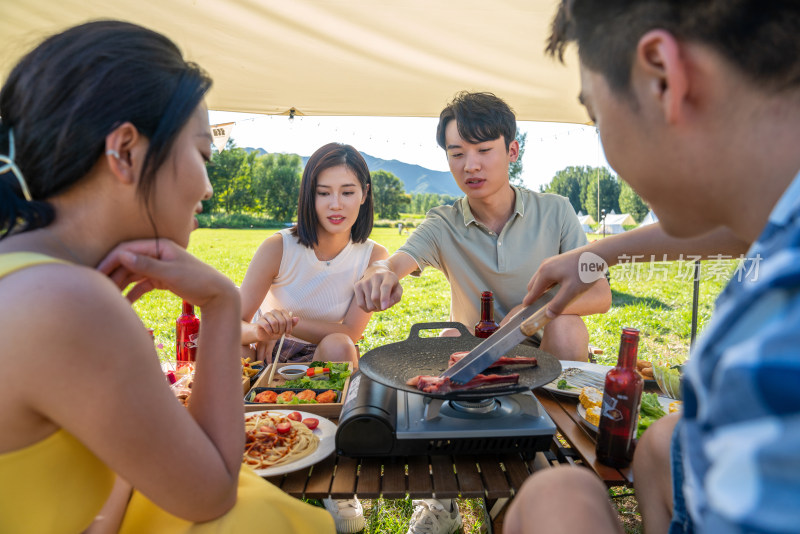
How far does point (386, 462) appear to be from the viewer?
63.8 inches

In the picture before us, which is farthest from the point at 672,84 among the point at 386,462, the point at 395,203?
the point at 395,203

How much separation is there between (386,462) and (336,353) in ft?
4.75

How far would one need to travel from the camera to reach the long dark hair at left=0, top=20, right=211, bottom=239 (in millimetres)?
1096

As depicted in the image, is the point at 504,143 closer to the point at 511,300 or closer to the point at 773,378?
the point at 511,300

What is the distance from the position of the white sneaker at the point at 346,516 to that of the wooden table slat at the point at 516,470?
52.2 inches

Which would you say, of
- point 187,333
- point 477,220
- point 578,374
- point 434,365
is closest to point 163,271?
point 434,365

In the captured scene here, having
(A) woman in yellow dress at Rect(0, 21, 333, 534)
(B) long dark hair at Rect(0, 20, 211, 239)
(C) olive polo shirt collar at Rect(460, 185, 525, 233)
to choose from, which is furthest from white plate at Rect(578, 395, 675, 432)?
(C) olive polo shirt collar at Rect(460, 185, 525, 233)

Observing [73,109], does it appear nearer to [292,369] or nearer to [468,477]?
[468,477]

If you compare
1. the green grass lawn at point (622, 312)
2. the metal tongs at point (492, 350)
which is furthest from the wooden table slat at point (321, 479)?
the green grass lawn at point (622, 312)

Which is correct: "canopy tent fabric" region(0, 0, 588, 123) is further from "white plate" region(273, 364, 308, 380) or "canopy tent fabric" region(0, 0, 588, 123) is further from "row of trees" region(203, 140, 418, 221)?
"row of trees" region(203, 140, 418, 221)

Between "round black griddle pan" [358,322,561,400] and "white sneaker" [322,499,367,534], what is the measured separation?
1.14 meters

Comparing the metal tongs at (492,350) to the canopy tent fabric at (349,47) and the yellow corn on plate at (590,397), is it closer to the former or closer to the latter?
the yellow corn on plate at (590,397)

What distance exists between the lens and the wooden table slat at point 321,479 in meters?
1.47

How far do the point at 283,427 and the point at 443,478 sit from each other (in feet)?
1.97
